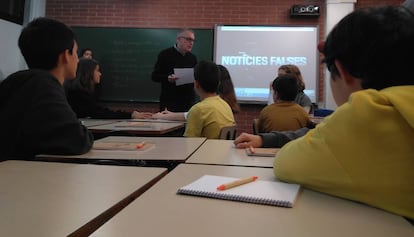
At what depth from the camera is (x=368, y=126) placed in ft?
2.57

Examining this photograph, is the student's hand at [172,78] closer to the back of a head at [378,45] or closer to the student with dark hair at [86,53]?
the student with dark hair at [86,53]

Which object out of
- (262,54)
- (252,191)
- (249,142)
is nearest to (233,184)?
(252,191)

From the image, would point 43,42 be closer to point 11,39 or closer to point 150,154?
point 150,154

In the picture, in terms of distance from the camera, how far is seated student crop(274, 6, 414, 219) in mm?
778

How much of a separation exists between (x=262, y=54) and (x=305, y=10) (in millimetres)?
843

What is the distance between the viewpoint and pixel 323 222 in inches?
27.6

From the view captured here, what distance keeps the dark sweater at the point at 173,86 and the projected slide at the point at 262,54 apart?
→ 1.05m

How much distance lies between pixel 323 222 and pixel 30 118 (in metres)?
1.15

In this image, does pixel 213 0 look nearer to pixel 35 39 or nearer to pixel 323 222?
pixel 35 39

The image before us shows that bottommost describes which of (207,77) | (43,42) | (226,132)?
(226,132)

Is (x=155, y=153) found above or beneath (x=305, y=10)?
beneath

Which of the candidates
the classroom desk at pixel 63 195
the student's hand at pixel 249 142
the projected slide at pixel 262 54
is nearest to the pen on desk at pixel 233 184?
the classroom desk at pixel 63 195

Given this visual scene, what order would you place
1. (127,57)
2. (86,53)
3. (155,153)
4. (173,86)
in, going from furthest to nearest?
(127,57) < (86,53) < (173,86) < (155,153)

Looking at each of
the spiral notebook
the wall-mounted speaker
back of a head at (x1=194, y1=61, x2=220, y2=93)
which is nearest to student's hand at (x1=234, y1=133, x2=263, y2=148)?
the spiral notebook
